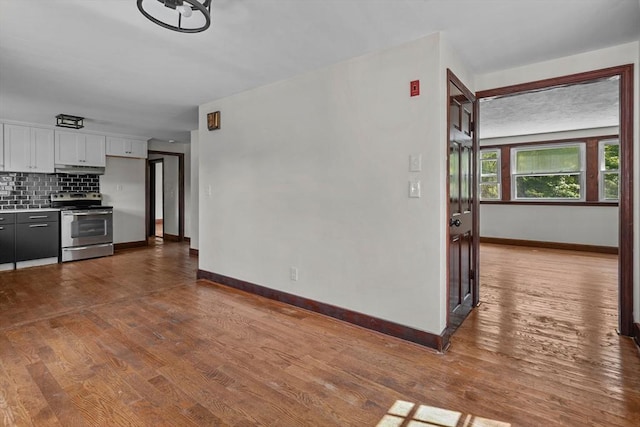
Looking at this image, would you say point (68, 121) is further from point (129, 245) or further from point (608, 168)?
point (608, 168)

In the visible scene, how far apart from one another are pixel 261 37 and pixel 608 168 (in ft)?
22.3

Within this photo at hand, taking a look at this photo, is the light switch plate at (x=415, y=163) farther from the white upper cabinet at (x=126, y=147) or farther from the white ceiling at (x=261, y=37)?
the white upper cabinet at (x=126, y=147)

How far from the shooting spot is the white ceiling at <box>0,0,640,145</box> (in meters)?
2.09

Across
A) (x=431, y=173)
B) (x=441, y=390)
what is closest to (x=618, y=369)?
(x=441, y=390)

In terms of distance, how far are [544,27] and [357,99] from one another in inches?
53.0

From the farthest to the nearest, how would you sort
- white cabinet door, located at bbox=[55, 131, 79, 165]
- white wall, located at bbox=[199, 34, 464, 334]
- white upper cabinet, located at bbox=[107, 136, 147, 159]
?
white upper cabinet, located at bbox=[107, 136, 147, 159] → white cabinet door, located at bbox=[55, 131, 79, 165] → white wall, located at bbox=[199, 34, 464, 334]

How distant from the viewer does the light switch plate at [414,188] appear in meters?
2.51

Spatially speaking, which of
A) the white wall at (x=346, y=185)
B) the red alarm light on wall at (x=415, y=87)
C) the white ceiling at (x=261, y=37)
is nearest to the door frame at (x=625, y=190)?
the white ceiling at (x=261, y=37)

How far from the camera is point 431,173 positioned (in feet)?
8.04

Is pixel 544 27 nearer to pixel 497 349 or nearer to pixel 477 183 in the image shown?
pixel 477 183

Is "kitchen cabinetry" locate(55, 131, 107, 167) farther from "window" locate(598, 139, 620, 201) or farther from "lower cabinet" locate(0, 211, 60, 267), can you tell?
"window" locate(598, 139, 620, 201)

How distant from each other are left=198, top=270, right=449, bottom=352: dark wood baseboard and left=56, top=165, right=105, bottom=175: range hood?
152 inches

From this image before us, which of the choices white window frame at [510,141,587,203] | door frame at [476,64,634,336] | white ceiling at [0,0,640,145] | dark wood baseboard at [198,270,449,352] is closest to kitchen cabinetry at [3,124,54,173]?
white ceiling at [0,0,640,145]

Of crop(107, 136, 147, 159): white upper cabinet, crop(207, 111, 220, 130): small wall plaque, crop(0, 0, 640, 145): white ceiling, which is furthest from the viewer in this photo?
crop(107, 136, 147, 159): white upper cabinet
